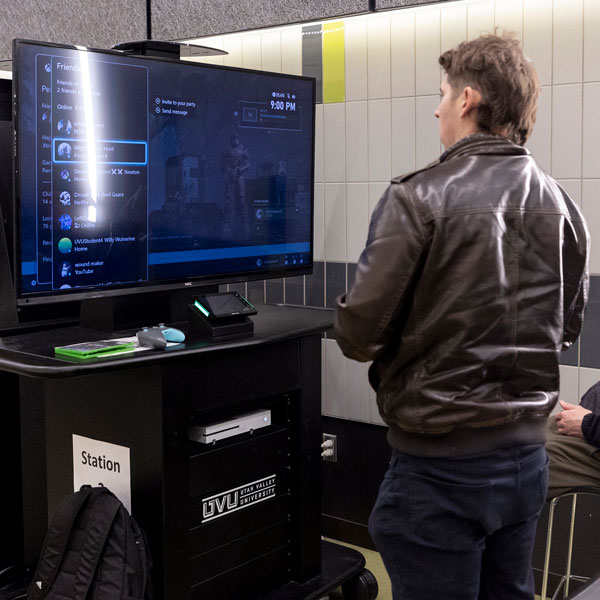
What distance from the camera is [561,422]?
2207 mm

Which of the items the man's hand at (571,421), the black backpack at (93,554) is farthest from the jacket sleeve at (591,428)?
the black backpack at (93,554)

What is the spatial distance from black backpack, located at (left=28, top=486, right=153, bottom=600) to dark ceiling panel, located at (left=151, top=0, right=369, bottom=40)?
1610 mm

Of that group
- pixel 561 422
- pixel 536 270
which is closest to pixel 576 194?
pixel 561 422

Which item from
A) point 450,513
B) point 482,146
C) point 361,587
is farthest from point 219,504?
point 482,146

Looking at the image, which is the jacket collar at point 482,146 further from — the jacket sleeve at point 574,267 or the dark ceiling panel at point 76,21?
the dark ceiling panel at point 76,21

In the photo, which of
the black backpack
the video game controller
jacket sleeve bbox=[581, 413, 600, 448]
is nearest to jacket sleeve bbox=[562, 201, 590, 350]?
jacket sleeve bbox=[581, 413, 600, 448]

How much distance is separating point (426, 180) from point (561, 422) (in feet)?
3.06

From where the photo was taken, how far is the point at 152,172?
2.21 meters

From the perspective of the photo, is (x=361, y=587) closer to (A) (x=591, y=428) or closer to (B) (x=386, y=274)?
(A) (x=591, y=428)

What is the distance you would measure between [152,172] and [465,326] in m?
1.00

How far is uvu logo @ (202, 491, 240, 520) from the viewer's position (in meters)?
2.22

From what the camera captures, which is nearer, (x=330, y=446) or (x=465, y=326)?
(x=465, y=326)

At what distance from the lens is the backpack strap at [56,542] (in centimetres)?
213

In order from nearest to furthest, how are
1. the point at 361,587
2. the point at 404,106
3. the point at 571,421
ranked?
1. the point at 571,421
2. the point at 361,587
3. the point at 404,106
